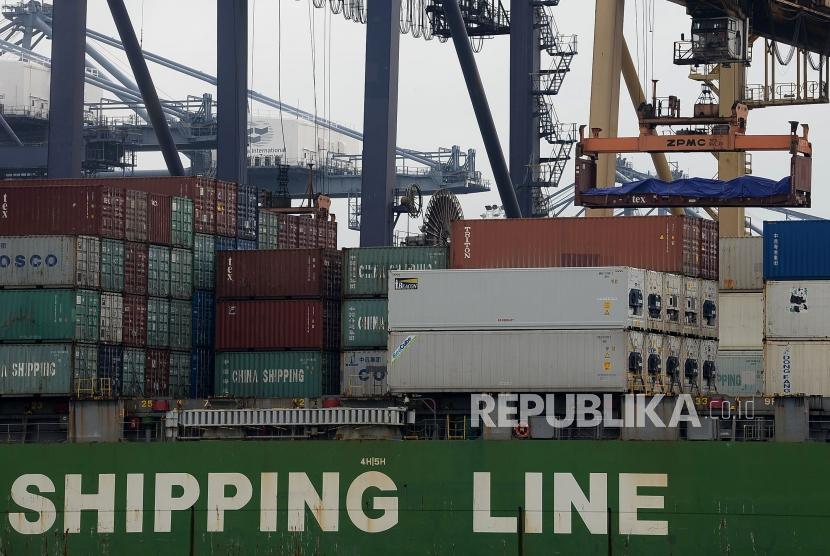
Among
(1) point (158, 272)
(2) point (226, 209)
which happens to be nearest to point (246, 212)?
(2) point (226, 209)

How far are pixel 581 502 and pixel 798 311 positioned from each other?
747 cm

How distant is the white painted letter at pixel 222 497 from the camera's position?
37.6 meters

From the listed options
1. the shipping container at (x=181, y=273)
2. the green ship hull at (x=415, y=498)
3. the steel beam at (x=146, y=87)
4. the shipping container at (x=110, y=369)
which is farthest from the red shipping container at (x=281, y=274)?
the steel beam at (x=146, y=87)

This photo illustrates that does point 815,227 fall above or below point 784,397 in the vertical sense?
above

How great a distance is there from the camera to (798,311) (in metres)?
38.5

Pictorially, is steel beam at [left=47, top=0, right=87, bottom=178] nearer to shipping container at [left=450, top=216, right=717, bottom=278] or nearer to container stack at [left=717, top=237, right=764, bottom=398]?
shipping container at [left=450, top=216, right=717, bottom=278]

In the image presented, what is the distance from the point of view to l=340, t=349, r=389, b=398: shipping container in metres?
40.8

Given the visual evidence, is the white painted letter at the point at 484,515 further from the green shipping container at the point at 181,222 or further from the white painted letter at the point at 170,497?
the green shipping container at the point at 181,222

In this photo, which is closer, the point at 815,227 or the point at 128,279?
the point at 815,227

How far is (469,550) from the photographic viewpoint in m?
35.9

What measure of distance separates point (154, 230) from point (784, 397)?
17.3 meters

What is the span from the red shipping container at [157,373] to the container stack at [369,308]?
186 inches

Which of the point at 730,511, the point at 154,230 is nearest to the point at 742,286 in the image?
the point at 730,511

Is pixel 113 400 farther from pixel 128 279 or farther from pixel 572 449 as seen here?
pixel 572 449
